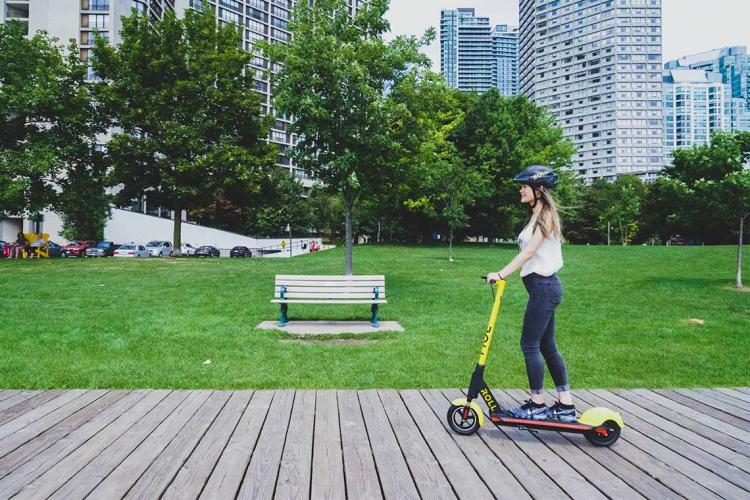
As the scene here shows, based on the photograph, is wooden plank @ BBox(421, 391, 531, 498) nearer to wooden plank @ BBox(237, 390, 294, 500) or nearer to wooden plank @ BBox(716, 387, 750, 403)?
wooden plank @ BBox(237, 390, 294, 500)

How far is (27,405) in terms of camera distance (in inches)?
183

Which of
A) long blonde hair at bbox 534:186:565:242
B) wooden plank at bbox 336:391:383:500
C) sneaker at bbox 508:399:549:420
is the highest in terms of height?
long blonde hair at bbox 534:186:565:242

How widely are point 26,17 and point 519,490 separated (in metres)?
73.6

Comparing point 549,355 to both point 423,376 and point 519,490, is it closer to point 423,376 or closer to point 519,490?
point 519,490

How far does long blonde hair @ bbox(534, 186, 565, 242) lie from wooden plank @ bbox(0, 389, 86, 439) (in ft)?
14.4

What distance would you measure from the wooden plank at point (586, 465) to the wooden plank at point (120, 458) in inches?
114

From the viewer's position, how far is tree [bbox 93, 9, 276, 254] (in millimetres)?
31156

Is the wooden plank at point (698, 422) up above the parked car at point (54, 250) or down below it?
below

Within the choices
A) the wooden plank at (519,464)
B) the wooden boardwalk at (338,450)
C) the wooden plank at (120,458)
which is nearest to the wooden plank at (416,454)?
the wooden boardwalk at (338,450)

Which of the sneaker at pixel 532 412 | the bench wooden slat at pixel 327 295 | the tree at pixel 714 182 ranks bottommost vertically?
the sneaker at pixel 532 412

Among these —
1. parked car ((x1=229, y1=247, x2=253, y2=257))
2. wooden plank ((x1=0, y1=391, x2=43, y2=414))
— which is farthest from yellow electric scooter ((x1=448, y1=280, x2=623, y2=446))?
parked car ((x1=229, y1=247, x2=253, y2=257))

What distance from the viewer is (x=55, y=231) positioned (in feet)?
175

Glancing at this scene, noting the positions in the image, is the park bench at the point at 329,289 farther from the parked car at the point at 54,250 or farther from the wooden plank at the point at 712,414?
the parked car at the point at 54,250

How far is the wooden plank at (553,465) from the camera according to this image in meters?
3.07
